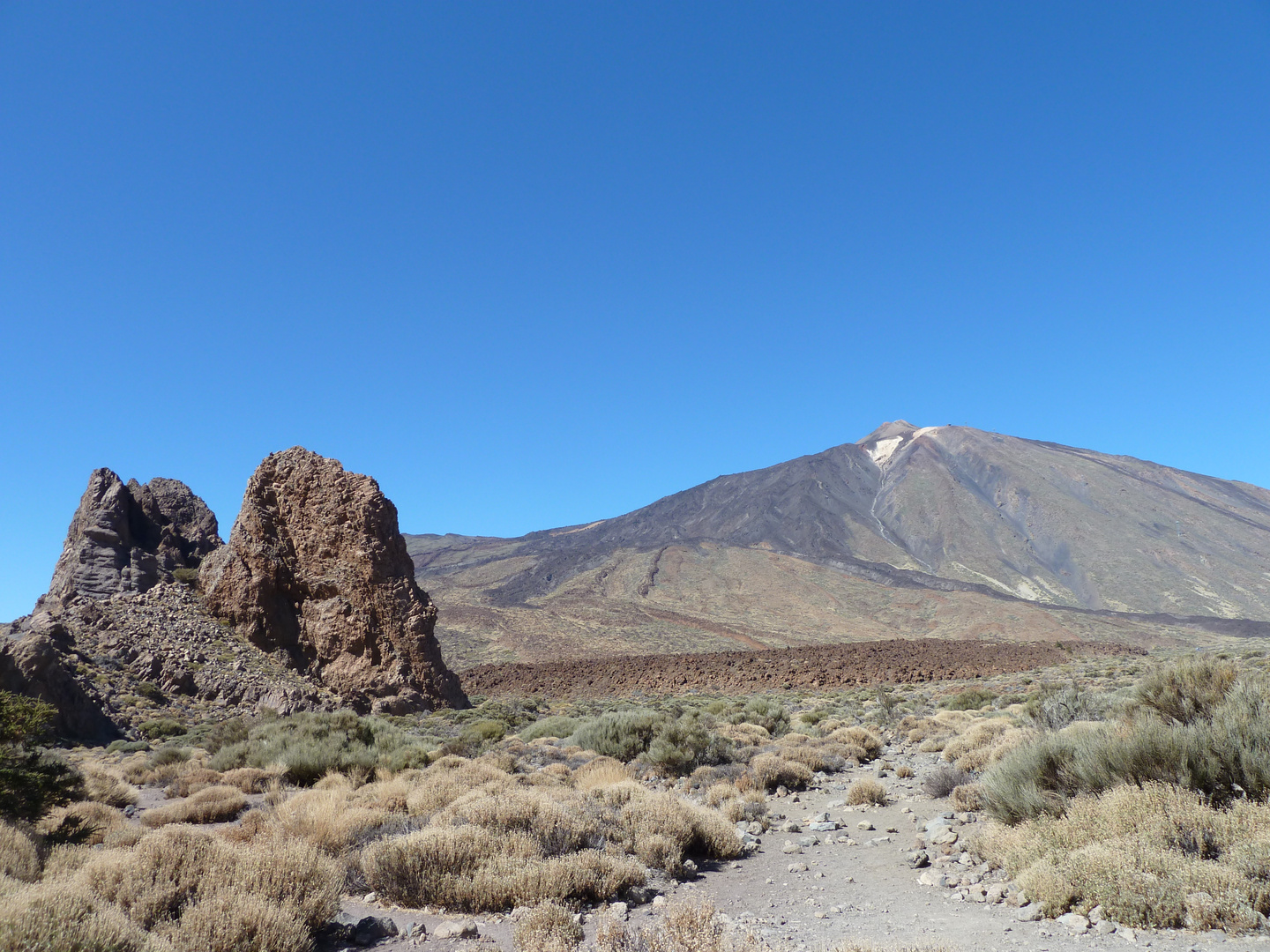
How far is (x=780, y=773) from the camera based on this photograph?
33.7ft

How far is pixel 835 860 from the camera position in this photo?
6789 millimetres

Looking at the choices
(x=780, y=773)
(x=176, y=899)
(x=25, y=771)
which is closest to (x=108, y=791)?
(x=25, y=771)

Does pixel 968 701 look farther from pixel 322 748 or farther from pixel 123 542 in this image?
pixel 123 542

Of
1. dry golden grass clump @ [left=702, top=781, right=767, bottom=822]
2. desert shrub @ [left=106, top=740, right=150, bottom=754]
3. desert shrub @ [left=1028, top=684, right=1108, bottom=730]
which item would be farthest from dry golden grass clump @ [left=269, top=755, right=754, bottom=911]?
desert shrub @ [left=106, top=740, right=150, bottom=754]

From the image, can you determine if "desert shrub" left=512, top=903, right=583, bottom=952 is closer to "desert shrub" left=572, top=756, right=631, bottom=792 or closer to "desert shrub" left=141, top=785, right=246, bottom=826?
"desert shrub" left=572, top=756, right=631, bottom=792

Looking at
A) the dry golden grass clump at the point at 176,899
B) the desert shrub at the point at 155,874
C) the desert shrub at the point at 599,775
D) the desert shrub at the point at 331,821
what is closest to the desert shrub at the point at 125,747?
the desert shrub at the point at 331,821

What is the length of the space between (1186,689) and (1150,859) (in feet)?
9.37

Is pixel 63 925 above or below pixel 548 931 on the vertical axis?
above

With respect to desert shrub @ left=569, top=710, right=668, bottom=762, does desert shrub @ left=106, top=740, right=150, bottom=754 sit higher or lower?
higher

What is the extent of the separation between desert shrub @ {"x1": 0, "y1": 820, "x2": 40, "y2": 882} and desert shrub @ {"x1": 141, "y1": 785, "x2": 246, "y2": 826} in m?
3.59

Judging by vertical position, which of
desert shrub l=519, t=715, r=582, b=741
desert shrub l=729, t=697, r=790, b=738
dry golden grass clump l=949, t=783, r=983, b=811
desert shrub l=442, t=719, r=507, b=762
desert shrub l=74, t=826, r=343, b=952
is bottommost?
desert shrub l=729, t=697, r=790, b=738

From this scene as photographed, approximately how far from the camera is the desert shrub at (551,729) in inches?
621

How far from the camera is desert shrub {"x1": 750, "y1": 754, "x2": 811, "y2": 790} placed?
400 inches

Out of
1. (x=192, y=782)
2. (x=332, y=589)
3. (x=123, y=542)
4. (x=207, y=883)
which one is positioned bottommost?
(x=192, y=782)
